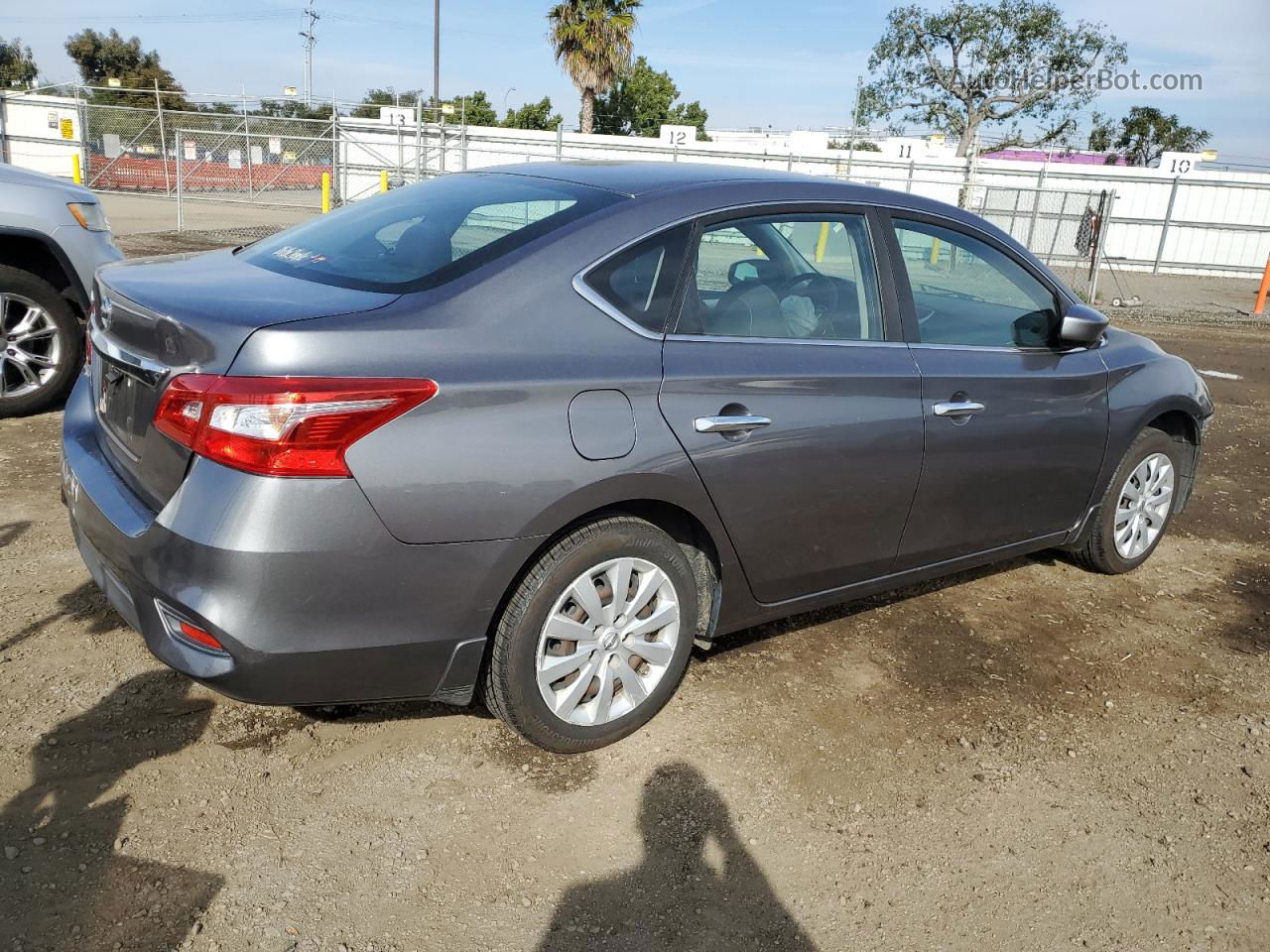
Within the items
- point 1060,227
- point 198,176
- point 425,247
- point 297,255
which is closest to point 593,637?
point 425,247

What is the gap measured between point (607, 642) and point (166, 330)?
4.68 feet

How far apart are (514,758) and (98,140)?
30.2 meters

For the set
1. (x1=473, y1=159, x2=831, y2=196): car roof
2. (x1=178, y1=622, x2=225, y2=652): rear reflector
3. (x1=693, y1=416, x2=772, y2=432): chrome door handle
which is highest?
(x1=473, y1=159, x2=831, y2=196): car roof

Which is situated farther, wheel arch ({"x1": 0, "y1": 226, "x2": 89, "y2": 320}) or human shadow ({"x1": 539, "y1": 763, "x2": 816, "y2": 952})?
wheel arch ({"x1": 0, "y1": 226, "x2": 89, "y2": 320})

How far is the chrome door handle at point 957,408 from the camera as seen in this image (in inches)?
141

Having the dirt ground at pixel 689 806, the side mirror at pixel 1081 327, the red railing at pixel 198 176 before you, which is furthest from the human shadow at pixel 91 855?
the red railing at pixel 198 176

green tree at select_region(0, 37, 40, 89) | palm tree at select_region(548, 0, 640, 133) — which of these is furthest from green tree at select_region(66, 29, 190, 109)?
palm tree at select_region(548, 0, 640, 133)

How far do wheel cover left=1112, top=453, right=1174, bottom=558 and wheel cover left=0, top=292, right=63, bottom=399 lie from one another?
5.73m

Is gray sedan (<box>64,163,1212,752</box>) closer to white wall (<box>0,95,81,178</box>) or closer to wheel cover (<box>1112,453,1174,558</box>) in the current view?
wheel cover (<box>1112,453,1174,558</box>)

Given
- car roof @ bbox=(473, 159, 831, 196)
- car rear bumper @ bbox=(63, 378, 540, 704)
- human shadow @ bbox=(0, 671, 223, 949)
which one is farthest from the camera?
car roof @ bbox=(473, 159, 831, 196)

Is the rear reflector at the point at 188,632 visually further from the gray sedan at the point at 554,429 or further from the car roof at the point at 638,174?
the car roof at the point at 638,174

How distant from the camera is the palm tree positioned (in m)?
37.9

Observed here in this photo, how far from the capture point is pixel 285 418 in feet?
7.77

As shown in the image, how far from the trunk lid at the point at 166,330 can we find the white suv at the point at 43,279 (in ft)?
10.6
